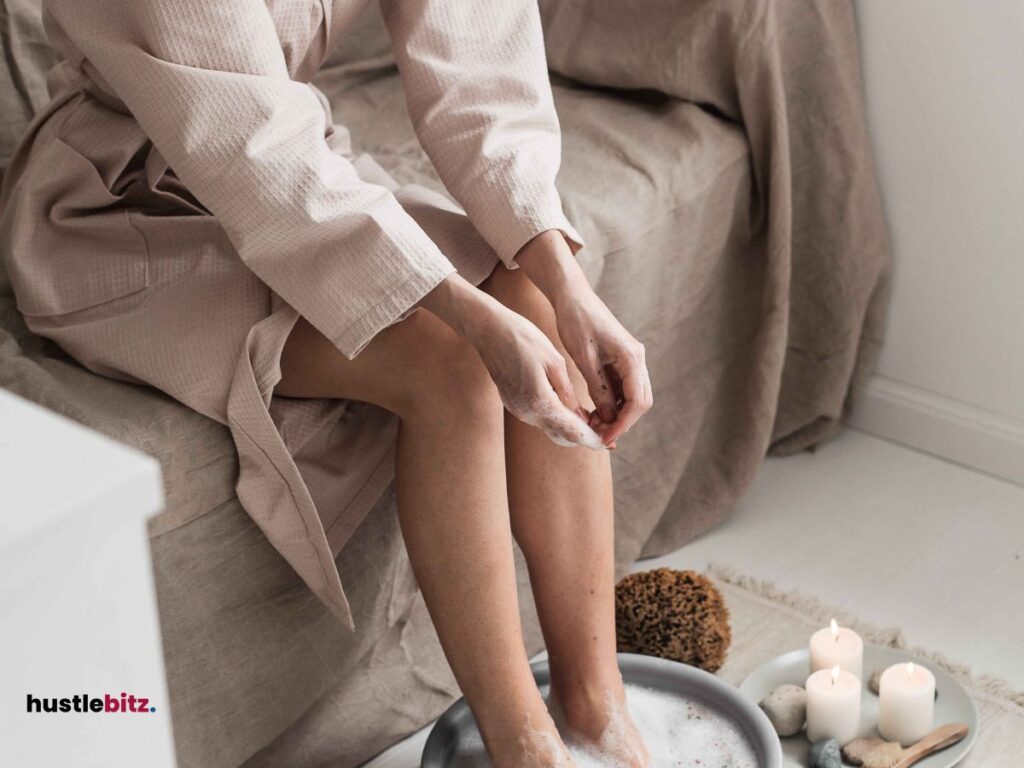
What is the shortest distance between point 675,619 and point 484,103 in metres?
0.60

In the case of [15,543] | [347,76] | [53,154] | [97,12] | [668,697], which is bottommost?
[668,697]

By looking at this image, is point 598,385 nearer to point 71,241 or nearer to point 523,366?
point 523,366

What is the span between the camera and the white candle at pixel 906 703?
4.62ft

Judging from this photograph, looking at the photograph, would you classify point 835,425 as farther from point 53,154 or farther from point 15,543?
point 15,543

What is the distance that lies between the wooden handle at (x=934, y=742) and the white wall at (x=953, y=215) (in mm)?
640

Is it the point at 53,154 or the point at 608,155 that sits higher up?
the point at 53,154

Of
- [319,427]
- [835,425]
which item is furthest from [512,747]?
[835,425]

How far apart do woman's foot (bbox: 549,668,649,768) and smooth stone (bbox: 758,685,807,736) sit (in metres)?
0.24

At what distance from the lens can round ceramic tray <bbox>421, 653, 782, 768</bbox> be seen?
1.26m

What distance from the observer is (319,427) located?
1.32 metres

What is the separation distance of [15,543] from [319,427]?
83 centimetres

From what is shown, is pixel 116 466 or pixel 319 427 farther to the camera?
pixel 319 427

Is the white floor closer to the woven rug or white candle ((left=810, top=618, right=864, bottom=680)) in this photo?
the woven rug

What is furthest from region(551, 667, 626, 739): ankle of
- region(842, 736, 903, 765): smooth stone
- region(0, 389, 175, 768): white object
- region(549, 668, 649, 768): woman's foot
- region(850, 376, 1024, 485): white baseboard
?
region(850, 376, 1024, 485): white baseboard
